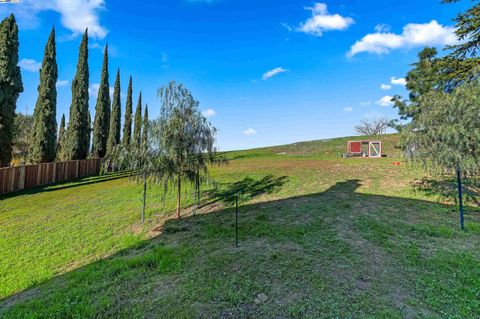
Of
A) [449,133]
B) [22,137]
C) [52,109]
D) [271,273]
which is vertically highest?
[52,109]

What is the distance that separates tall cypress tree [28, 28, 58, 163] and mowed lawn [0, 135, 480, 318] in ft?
28.5

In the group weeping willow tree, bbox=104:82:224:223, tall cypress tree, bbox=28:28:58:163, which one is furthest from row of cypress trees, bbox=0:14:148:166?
weeping willow tree, bbox=104:82:224:223

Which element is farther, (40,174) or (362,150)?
(362,150)

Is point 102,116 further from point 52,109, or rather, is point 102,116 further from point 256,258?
point 256,258

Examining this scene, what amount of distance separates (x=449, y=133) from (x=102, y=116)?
82.1 ft

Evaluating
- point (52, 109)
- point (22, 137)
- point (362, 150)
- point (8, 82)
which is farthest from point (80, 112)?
point (362, 150)

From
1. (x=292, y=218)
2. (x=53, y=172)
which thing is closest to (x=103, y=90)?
(x=53, y=172)

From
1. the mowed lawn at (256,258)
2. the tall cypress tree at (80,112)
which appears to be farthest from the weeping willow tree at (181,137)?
the tall cypress tree at (80,112)

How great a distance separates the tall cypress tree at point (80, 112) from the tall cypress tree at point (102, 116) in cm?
257

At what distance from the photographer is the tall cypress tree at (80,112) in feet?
63.0

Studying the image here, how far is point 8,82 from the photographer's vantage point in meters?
14.0

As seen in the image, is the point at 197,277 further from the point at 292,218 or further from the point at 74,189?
the point at 74,189

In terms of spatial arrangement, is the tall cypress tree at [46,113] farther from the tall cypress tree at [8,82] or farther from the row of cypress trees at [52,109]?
the tall cypress tree at [8,82]

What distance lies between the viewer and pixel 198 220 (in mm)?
7117
